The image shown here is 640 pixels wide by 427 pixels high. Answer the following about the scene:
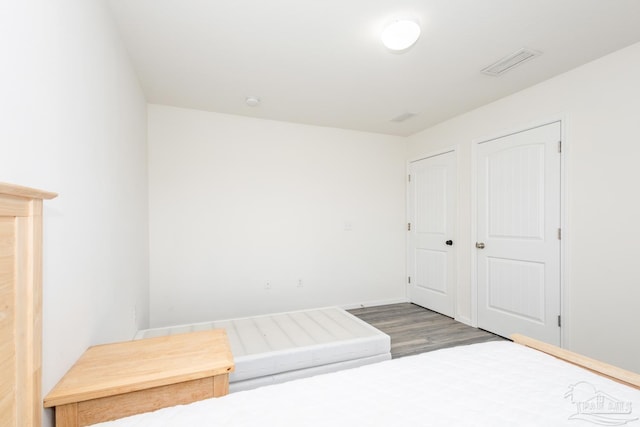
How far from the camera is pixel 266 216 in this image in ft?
11.6

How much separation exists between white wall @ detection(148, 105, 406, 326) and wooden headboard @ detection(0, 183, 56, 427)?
8.05ft

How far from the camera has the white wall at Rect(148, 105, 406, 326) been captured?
3.13m

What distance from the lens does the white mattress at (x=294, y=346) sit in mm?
1844

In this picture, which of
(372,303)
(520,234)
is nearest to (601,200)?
(520,234)

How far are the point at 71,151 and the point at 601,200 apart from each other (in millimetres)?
3314

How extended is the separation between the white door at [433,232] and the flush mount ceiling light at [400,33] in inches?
79.2

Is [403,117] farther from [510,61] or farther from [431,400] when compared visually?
[431,400]

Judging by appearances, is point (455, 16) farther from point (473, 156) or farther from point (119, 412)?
point (119, 412)

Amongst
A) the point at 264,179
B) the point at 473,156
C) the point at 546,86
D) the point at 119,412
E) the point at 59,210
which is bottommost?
the point at 119,412

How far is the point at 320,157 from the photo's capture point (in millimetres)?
3818

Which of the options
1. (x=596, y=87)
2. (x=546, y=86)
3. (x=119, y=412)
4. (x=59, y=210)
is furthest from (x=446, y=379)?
(x=546, y=86)

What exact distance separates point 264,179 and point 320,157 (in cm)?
80

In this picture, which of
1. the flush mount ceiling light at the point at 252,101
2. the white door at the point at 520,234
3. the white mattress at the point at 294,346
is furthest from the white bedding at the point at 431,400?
the flush mount ceiling light at the point at 252,101

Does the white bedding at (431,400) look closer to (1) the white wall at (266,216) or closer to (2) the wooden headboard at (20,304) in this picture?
(2) the wooden headboard at (20,304)
